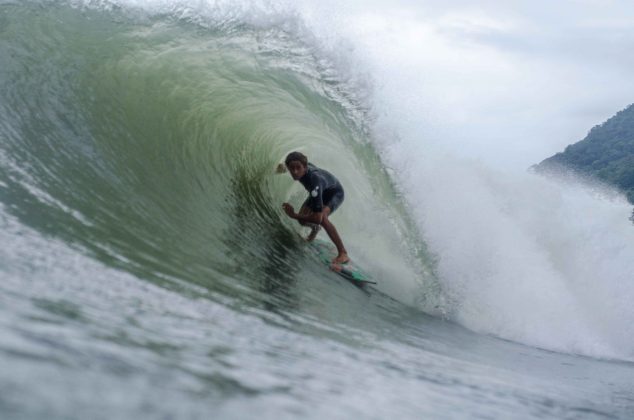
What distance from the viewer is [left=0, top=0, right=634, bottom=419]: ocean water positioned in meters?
1.81

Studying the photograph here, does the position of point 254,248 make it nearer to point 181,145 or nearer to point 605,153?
point 181,145

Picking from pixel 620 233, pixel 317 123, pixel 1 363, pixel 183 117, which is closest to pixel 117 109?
pixel 183 117

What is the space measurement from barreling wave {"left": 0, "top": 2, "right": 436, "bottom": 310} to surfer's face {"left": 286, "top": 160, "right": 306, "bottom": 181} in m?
0.63

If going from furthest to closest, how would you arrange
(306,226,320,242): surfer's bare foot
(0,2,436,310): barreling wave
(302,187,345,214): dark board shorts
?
(306,226,320,242): surfer's bare foot, (302,187,345,214): dark board shorts, (0,2,436,310): barreling wave

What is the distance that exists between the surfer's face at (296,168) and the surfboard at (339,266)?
2.90 ft

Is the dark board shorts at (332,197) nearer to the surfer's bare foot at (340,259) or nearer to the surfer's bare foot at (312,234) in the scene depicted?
the surfer's bare foot at (312,234)

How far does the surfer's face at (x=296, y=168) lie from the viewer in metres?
5.94

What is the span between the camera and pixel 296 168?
5965mm

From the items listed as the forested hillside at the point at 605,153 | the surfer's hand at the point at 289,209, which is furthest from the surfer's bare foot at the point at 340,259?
the forested hillside at the point at 605,153

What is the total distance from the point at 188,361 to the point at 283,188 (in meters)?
6.41

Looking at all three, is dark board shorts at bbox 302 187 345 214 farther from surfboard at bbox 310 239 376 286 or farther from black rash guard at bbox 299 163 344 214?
surfboard at bbox 310 239 376 286

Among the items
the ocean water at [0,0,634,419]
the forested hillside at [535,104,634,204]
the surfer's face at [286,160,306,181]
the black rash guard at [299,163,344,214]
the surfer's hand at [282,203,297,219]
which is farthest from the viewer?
the forested hillside at [535,104,634,204]

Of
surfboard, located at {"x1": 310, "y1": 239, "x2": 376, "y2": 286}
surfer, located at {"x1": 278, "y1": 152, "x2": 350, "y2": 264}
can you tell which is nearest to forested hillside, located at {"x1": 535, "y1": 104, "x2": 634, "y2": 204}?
surfboard, located at {"x1": 310, "y1": 239, "x2": 376, "y2": 286}

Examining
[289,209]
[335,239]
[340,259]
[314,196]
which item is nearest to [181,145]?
[289,209]
